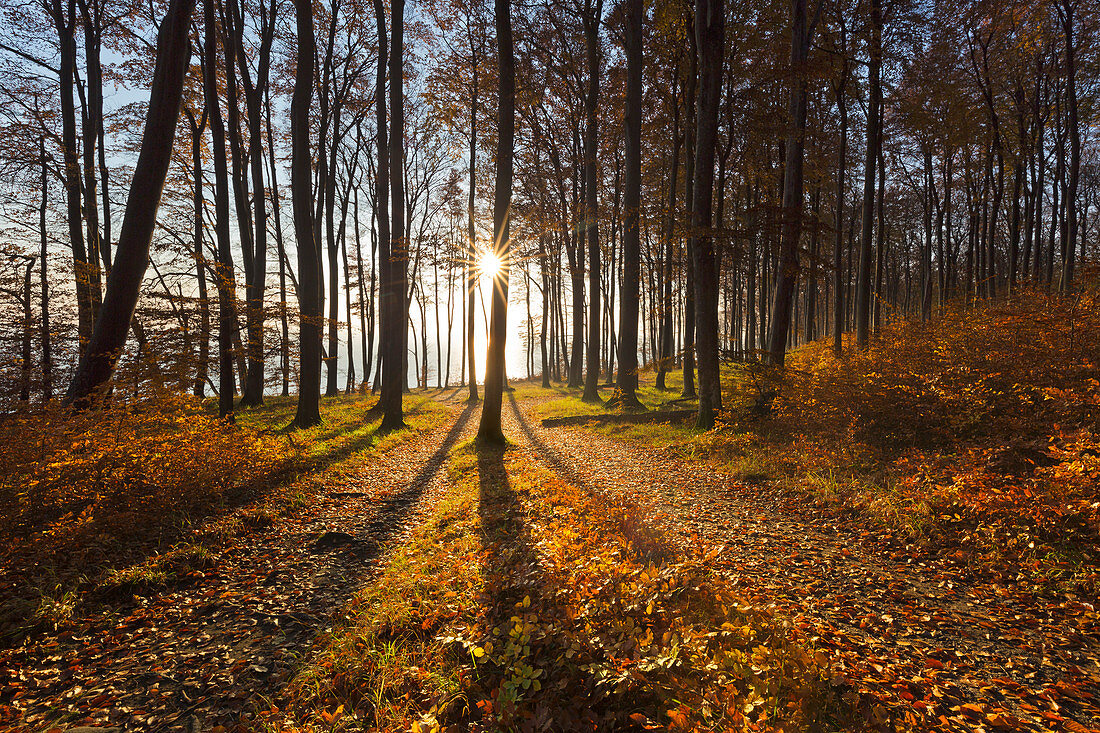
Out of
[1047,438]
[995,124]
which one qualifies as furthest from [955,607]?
[995,124]

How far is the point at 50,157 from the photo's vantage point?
43.7 feet

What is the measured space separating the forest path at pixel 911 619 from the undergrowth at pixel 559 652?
44cm

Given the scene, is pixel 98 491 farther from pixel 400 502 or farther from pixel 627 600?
pixel 627 600

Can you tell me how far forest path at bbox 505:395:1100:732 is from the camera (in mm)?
2494

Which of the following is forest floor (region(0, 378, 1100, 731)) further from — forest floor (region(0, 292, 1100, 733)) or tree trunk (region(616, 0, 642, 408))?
tree trunk (region(616, 0, 642, 408))

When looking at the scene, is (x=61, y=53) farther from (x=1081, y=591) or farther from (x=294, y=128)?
(x=1081, y=591)

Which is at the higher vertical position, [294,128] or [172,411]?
[294,128]

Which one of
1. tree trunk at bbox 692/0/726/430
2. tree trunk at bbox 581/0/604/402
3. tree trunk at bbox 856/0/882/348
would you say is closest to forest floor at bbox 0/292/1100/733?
tree trunk at bbox 692/0/726/430

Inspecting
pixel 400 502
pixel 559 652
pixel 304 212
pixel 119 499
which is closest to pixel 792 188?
pixel 400 502

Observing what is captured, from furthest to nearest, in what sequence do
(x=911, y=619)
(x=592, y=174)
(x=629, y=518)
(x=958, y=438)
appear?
(x=592, y=174)
(x=958, y=438)
(x=629, y=518)
(x=911, y=619)

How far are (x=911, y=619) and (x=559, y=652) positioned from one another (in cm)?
273

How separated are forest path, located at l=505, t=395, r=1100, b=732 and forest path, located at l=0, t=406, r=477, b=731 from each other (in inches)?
146

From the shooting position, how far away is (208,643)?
342cm

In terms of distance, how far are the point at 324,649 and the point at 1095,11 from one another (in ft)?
89.3
